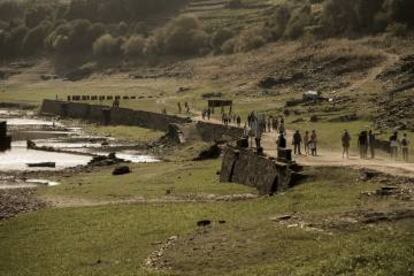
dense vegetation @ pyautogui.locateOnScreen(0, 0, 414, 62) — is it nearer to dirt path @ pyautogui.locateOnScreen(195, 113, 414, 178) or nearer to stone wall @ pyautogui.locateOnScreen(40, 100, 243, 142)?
stone wall @ pyautogui.locateOnScreen(40, 100, 243, 142)

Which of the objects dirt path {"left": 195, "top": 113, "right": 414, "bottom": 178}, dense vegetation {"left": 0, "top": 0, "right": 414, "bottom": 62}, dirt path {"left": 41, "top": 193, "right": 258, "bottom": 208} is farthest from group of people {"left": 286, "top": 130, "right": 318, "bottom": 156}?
dense vegetation {"left": 0, "top": 0, "right": 414, "bottom": 62}

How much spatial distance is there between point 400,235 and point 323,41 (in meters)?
100

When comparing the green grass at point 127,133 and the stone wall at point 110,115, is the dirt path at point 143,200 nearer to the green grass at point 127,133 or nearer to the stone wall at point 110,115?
the stone wall at point 110,115

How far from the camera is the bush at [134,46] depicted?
181250 millimetres

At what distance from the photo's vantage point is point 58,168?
231 feet

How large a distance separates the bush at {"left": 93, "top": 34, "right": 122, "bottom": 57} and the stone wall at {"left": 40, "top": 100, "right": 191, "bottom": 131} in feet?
163

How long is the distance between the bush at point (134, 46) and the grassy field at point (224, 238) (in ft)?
456

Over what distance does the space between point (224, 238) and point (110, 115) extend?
90209 millimetres

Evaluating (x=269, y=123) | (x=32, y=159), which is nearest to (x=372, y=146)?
(x=269, y=123)

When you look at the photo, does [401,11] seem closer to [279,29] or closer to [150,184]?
[279,29]

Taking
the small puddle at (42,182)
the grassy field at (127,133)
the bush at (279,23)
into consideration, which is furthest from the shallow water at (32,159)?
the bush at (279,23)

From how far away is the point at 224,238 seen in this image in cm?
3002

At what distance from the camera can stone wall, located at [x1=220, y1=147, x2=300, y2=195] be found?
142ft

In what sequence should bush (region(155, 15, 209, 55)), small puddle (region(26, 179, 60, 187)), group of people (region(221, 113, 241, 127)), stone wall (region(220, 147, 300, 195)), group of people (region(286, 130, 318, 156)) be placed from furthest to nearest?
1. bush (region(155, 15, 209, 55))
2. group of people (region(221, 113, 241, 127))
3. small puddle (region(26, 179, 60, 187))
4. group of people (region(286, 130, 318, 156))
5. stone wall (region(220, 147, 300, 195))
